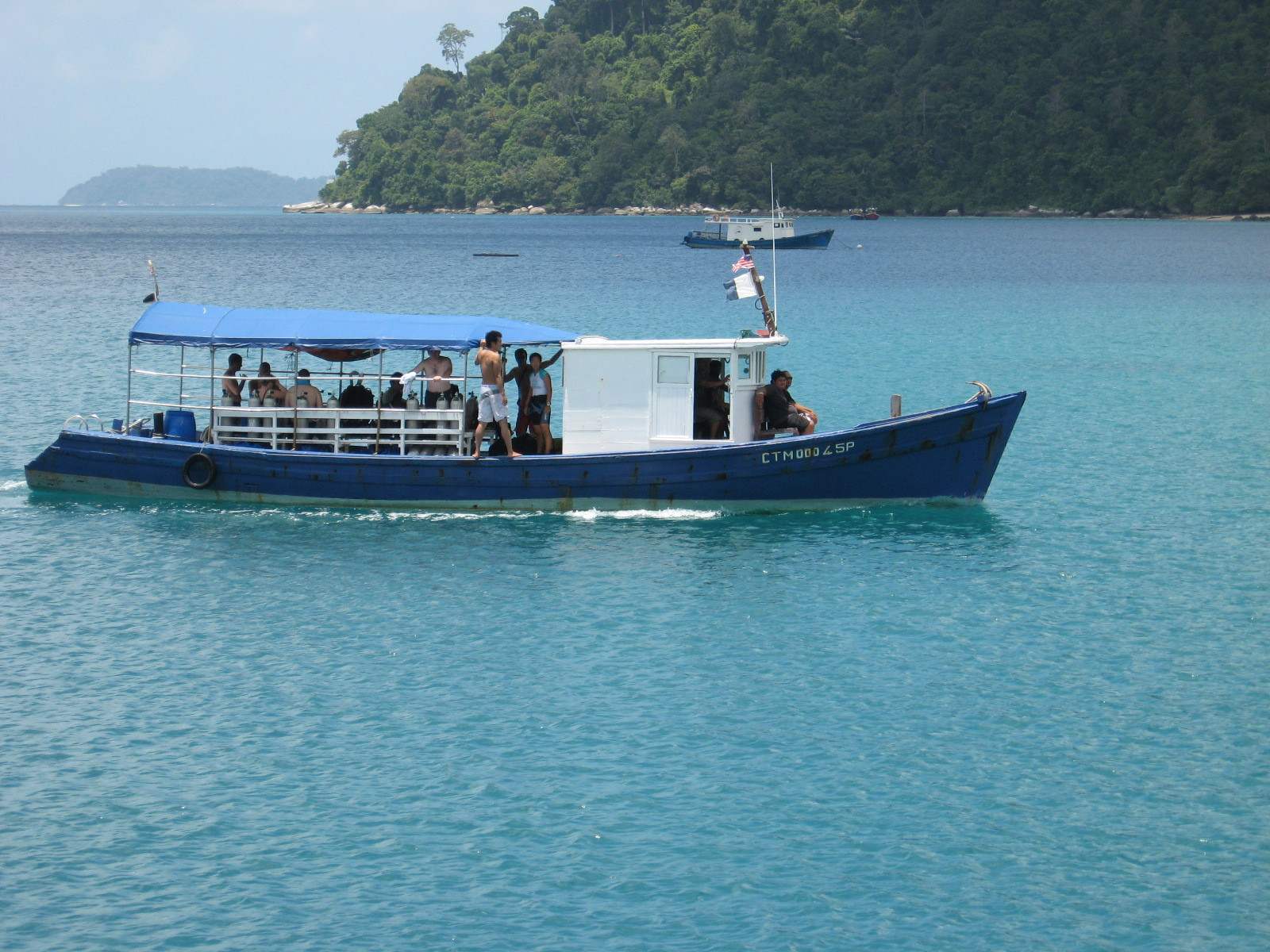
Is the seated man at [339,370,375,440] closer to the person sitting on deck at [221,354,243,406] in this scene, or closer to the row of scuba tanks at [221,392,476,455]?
the row of scuba tanks at [221,392,476,455]

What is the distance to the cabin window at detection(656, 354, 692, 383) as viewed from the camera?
82.5 feet

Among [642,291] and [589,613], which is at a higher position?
[642,291]

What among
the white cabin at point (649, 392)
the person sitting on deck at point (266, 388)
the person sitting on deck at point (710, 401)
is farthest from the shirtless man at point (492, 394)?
the person sitting on deck at point (266, 388)

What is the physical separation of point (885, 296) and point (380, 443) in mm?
53985

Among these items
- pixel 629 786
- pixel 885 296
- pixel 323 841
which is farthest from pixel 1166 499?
pixel 885 296

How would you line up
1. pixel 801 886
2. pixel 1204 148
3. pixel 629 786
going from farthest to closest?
pixel 1204 148 → pixel 629 786 → pixel 801 886

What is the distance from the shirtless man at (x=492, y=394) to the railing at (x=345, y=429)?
18.6 inches

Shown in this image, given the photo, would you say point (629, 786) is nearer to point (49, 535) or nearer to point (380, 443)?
point (380, 443)

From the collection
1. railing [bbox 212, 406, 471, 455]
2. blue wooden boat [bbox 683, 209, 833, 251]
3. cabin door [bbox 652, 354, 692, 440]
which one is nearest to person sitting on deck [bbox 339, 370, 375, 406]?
railing [bbox 212, 406, 471, 455]

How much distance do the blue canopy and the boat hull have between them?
6.39ft

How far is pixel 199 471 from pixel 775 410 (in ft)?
34.4

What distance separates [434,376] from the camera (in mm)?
25875

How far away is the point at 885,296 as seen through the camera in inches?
3009

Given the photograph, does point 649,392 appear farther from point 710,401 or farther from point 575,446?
point 575,446
